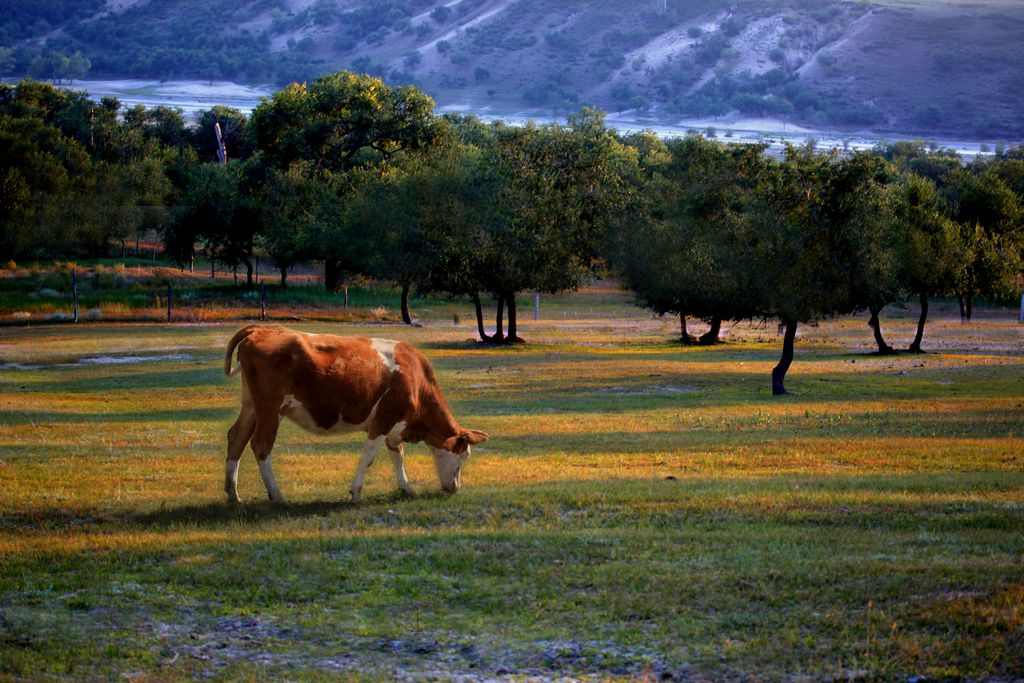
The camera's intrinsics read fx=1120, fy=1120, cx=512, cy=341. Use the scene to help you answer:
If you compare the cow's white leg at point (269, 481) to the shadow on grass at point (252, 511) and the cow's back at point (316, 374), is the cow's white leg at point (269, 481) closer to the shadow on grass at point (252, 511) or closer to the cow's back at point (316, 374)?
the shadow on grass at point (252, 511)

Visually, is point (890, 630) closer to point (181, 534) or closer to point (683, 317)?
point (181, 534)

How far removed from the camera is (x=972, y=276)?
58.4 m

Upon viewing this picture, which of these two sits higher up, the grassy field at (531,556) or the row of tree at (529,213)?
the row of tree at (529,213)

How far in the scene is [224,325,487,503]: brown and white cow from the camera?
13.8 m

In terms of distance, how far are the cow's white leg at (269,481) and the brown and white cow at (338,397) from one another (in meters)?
0.01

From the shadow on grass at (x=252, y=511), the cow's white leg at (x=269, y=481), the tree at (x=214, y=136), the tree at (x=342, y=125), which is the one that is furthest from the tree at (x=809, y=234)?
the tree at (x=214, y=136)

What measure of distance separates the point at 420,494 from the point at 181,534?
12.2ft

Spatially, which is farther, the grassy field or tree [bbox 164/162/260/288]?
tree [bbox 164/162/260/288]

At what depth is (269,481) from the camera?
14039mm

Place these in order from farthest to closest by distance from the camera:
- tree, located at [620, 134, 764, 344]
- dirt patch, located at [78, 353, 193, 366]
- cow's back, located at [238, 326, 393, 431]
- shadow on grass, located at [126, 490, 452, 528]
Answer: tree, located at [620, 134, 764, 344], dirt patch, located at [78, 353, 193, 366], cow's back, located at [238, 326, 393, 431], shadow on grass, located at [126, 490, 452, 528]

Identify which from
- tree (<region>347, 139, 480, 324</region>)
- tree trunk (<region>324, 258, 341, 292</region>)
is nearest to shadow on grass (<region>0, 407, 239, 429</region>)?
tree (<region>347, 139, 480, 324</region>)

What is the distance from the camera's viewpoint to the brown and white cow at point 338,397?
13.8m

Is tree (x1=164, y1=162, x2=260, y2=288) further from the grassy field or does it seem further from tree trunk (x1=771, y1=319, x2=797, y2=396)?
the grassy field

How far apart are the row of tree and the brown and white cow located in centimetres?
2252
